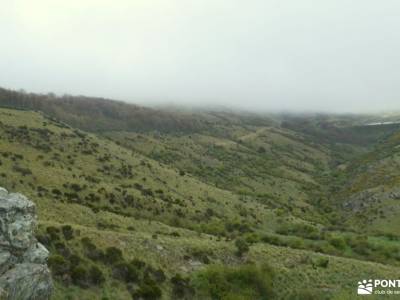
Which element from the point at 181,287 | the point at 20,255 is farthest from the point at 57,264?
the point at 181,287

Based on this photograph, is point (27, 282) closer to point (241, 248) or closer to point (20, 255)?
point (20, 255)

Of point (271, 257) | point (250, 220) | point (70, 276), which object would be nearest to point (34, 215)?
point (70, 276)

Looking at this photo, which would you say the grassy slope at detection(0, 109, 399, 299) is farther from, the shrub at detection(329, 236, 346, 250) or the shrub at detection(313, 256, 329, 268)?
the shrub at detection(329, 236, 346, 250)

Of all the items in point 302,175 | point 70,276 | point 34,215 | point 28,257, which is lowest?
point 302,175

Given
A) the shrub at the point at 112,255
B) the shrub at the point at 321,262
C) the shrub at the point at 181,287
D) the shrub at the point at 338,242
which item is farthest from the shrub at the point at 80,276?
the shrub at the point at 338,242

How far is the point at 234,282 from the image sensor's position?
1518 inches

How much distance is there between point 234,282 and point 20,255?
19.3 metres

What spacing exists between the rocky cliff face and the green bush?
14730mm

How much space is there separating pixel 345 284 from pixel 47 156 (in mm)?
57145

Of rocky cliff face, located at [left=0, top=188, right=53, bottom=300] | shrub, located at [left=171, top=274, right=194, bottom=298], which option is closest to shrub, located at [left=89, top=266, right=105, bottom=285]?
Result: shrub, located at [left=171, top=274, right=194, bottom=298]

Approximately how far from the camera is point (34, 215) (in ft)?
89.5

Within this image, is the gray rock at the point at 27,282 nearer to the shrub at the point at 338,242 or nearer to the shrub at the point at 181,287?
the shrub at the point at 181,287

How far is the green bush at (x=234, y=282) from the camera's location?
36.6 meters

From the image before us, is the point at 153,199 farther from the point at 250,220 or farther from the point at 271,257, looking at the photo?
the point at 271,257
